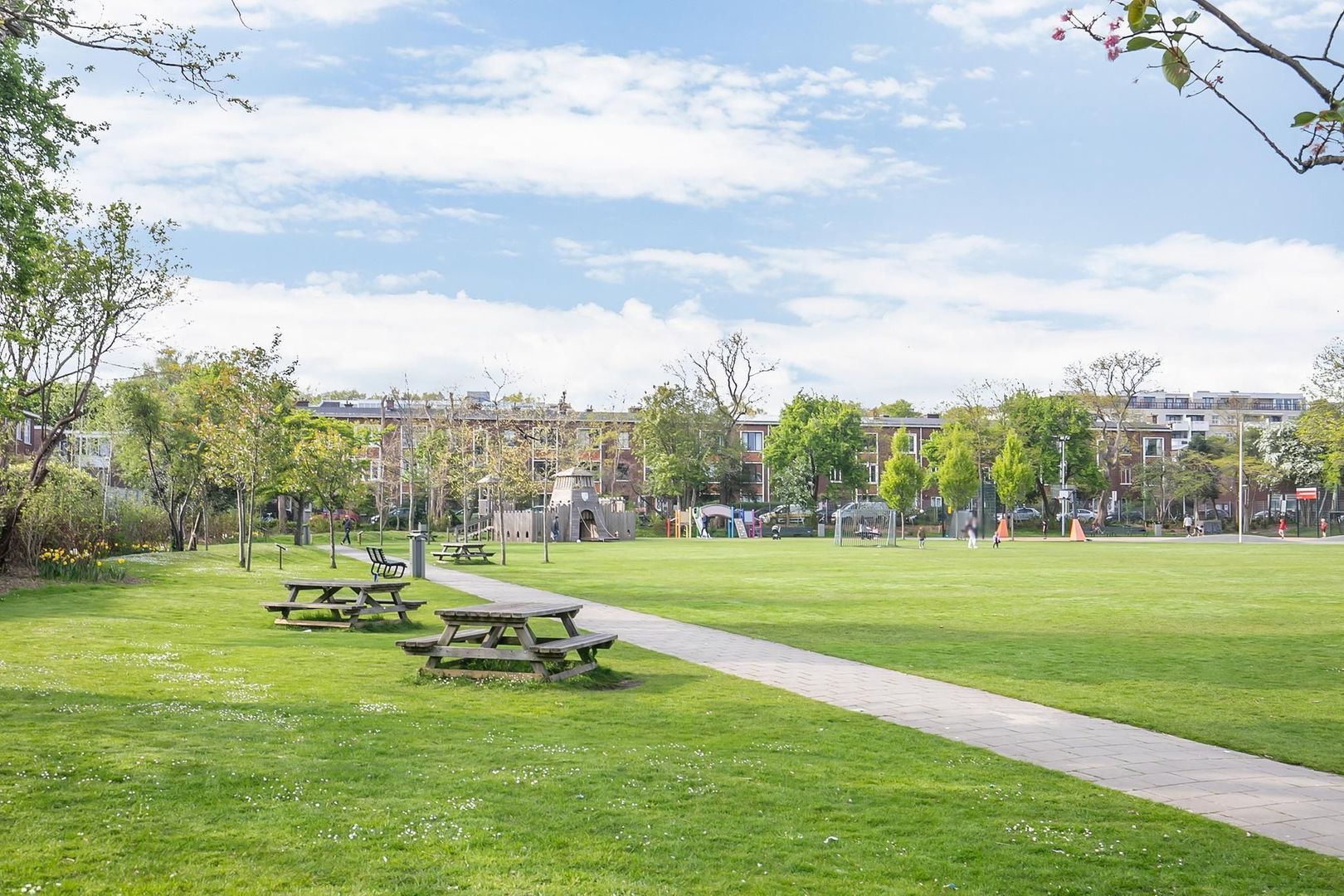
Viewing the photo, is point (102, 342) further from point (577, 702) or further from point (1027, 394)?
point (1027, 394)

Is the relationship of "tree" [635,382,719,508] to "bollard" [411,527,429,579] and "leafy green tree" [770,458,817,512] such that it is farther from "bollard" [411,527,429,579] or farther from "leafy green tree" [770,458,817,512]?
"bollard" [411,527,429,579]

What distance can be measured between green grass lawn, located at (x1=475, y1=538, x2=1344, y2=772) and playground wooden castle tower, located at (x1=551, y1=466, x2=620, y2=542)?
2335 centimetres

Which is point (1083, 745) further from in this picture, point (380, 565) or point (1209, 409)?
point (1209, 409)

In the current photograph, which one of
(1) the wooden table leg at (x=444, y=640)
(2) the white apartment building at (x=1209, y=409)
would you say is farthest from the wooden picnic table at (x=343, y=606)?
(2) the white apartment building at (x=1209, y=409)

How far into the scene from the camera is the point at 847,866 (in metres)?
5.50

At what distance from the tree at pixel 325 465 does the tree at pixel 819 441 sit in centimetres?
4563

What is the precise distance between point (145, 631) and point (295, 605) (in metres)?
2.32

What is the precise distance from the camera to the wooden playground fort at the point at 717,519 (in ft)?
264

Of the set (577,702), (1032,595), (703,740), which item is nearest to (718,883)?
(703,740)

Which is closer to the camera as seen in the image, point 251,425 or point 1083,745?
point 1083,745

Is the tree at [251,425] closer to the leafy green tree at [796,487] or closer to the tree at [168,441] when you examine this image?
the tree at [168,441]

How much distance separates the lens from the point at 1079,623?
59.5ft

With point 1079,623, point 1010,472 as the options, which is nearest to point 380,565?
point 1079,623

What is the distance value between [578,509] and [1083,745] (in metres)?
55.5
